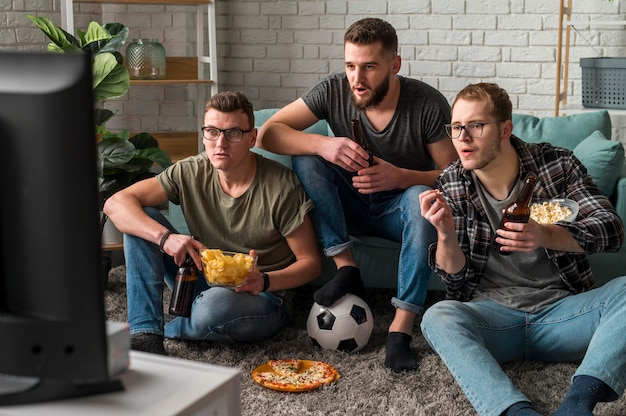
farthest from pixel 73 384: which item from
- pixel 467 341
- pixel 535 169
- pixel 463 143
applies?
pixel 535 169

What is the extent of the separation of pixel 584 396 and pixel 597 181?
122 centimetres

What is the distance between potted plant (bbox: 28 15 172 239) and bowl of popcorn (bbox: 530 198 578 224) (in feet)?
5.95

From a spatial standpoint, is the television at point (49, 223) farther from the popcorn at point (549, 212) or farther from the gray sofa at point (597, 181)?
the gray sofa at point (597, 181)

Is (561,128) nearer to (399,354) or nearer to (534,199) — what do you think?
(534,199)

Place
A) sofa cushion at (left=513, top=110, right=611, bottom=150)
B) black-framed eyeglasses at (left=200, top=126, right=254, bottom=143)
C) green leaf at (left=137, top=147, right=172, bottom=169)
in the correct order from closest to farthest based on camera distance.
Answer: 1. black-framed eyeglasses at (left=200, top=126, right=254, bottom=143)
2. sofa cushion at (left=513, top=110, right=611, bottom=150)
3. green leaf at (left=137, top=147, right=172, bottom=169)

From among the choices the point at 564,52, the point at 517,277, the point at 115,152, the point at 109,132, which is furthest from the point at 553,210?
the point at 564,52

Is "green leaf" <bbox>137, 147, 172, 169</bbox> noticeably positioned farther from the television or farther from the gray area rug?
the television

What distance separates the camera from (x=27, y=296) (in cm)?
116

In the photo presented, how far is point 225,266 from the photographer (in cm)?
265

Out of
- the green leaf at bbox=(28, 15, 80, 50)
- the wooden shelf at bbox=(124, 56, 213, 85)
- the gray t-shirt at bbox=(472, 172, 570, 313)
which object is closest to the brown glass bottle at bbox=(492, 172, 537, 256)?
the gray t-shirt at bbox=(472, 172, 570, 313)

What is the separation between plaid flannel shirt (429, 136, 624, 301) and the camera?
8.61ft

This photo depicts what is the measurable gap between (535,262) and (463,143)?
434 mm

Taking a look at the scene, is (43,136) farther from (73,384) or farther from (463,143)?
(463,143)

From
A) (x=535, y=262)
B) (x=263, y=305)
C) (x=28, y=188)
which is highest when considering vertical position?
(x=28, y=188)
